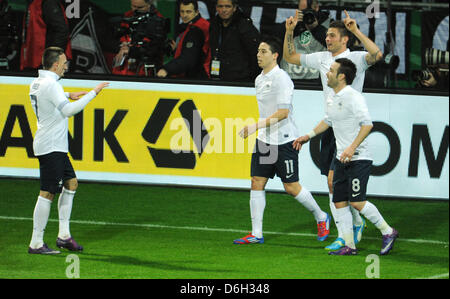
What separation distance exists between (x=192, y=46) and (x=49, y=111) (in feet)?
12.6

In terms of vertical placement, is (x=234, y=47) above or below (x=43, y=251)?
above

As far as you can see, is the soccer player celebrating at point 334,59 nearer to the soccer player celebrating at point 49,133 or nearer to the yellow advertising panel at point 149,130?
the yellow advertising panel at point 149,130

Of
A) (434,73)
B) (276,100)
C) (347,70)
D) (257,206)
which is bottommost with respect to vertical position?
(257,206)

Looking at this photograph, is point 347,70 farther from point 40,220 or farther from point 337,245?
point 40,220

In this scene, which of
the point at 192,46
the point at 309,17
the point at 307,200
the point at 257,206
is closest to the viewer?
the point at 257,206

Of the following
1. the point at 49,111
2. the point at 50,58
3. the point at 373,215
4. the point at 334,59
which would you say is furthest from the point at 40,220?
the point at 334,59

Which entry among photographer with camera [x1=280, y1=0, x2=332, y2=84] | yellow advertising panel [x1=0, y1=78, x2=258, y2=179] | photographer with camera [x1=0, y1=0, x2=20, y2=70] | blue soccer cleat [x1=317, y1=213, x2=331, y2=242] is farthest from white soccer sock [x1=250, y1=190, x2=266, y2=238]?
photographer with camera [x1=0, y1=0, x2=20, y2=70]

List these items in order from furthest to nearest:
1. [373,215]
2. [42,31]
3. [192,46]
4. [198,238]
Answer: [42,31] < [192,46] < [198,238] < [373,215]

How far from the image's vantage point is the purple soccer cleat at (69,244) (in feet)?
29.0

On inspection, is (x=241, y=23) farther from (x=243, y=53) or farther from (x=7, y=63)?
(x=7, y=63)

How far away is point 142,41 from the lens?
12195 mm

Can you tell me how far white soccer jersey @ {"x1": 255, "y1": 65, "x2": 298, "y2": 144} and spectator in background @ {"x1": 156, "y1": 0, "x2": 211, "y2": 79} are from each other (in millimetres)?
2842

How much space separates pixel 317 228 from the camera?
10.1 meters

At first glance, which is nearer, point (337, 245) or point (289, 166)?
point (337, 245)
